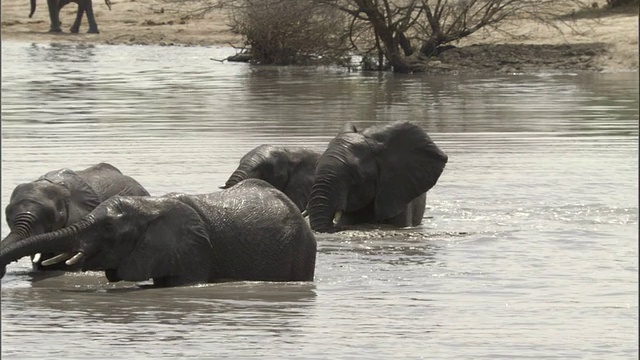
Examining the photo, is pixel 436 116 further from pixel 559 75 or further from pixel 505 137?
pixel 559 75

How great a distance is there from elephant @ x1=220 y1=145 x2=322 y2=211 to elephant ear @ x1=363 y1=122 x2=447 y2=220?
1.90 feet

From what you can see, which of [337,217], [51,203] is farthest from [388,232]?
[51,203]

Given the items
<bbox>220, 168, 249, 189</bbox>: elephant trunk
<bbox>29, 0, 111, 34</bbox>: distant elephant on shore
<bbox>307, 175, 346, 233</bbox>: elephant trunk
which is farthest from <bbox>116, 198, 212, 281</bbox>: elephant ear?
<bbox>29, 0, 111, 34</bbox>: distant elephant on shore

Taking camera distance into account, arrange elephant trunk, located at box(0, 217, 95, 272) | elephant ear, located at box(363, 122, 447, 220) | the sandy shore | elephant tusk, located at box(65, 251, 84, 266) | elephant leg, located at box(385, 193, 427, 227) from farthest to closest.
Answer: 1. the sandy shore
2. elephant leg, located at box(385, 193, 427, 227)
3. elephant ear, located at box(363, 122, 447, 220)
4. elephant trunk, located at box(0, 217, 95, 272)
5. elephant tusk, located at box(65, 251, 84, 266)

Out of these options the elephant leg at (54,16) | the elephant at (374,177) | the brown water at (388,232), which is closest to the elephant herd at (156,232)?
the brown water at (388,232)

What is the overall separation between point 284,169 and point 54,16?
92.2 ft

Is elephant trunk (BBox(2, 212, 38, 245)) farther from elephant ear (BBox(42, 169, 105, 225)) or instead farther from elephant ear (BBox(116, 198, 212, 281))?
elephant ear (BBox(116, 198, 212, 281))

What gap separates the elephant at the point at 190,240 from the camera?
9305 mm

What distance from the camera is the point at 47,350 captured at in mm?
7906

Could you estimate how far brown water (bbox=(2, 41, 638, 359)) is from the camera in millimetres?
8305

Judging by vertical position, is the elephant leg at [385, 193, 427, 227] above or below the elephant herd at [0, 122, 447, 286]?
below

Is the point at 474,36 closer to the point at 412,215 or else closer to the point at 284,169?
the point at 412,215

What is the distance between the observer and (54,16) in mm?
40125

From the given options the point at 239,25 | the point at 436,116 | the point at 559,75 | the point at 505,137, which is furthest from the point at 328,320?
the point at 239,25
